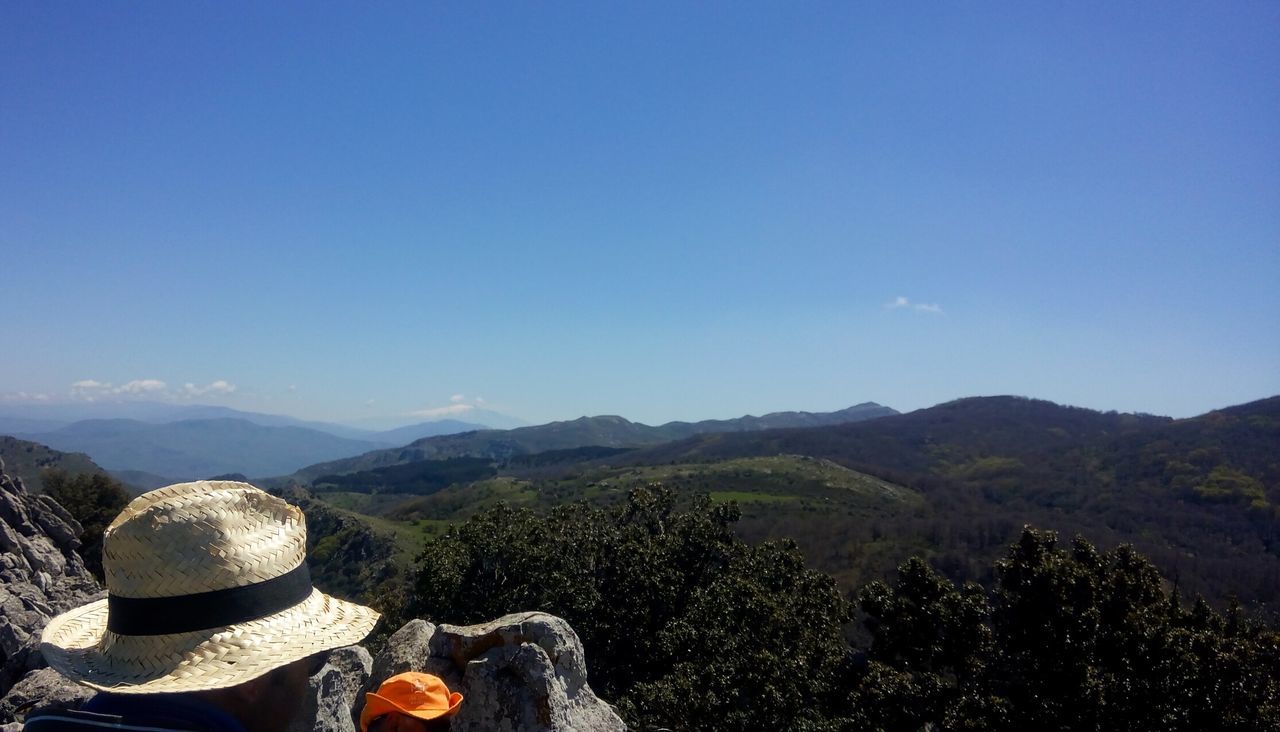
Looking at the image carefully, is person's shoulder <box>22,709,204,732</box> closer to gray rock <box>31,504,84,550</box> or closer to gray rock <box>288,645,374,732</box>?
gray rock <box>288,645,374,732</box>

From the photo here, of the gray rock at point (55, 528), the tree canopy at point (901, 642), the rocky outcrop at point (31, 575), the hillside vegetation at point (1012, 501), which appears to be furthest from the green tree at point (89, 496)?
the tree canopy at point (901, 642)

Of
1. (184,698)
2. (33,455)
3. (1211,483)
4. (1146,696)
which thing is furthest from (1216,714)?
(33,455)

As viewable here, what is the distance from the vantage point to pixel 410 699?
4.06 metres

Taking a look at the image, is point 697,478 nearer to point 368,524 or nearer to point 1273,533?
point 368,524

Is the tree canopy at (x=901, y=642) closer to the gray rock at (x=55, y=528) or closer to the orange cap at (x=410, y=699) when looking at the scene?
the orange cap at (x=410, y=699)

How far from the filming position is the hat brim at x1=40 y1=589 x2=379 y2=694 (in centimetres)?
321

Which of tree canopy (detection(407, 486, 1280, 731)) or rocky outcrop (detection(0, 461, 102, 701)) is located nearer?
rocky outcrop (detection(0, 461, 102, 701))

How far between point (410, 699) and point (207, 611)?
134cm

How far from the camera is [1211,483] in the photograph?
13100 cm

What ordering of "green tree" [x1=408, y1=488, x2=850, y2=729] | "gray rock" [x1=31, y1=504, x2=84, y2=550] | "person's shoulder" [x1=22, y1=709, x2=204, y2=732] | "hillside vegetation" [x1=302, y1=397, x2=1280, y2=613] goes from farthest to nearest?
"hillside vegetation" [x1=302, y1=397, x2=1280, y2=613] → "gray rock" [x1=31, y1=504, x2=84, y2=550] → "green tree" [x1=408, y1=488, x2=850, y2=729] → "person's shoulder" [x1=22, y1=709, x2=204, y2=732]

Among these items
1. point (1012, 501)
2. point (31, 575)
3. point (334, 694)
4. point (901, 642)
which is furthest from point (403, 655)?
point (1012, 501)

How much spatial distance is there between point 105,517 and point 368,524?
46873mm

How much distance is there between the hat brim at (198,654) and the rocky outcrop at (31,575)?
13054mm

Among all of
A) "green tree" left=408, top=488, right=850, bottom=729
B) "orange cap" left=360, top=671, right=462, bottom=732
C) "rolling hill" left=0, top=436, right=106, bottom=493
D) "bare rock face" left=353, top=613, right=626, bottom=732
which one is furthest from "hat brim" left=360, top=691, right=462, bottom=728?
"rolling hill" left=0, top=436, right=106, bottom=493
